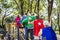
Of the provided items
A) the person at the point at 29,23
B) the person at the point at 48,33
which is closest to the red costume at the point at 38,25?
the person at the point at 29,23

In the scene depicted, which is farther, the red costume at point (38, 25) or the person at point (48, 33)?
the red costume at point (38, 25)

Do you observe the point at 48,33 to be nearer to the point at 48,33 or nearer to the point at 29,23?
the point at 48,33

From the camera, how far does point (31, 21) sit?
29.7ft

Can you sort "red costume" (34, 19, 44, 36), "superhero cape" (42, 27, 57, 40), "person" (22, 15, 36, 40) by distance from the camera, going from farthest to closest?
"person" (22, 15, 36, 40) → "red costume" (34, 19, 44, 36) → "superhero cape" (42, 27, 57, 40)

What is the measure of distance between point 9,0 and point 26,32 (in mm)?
24516

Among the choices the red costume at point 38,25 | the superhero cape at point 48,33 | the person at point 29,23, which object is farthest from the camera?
the person at point 29,23

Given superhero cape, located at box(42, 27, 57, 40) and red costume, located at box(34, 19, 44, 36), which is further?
red costume, located at box(34, 19, 44, 36)

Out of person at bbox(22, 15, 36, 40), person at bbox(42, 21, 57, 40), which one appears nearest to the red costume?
person at bbox(22, 15, 36, 40)

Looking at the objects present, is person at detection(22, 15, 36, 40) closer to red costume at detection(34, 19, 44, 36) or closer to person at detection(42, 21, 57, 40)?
red costume at detection(34, 19, 44, 36)

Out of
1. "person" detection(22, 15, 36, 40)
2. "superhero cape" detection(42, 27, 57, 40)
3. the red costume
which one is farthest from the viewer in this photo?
"person" detection(22, 15, 36, 40)

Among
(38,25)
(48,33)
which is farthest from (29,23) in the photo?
(48,33)

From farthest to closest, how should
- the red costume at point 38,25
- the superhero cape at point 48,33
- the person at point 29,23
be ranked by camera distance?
the person at point 29,23 → the red costume at point 38,25 → the superhero cape at point 48,33

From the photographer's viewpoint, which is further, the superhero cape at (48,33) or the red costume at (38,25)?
the red costume at (38,25)

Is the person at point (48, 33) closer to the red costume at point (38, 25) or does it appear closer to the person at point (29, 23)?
the red costume at point (38, 25)
